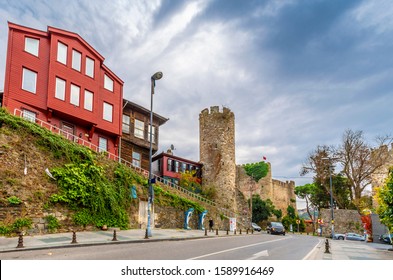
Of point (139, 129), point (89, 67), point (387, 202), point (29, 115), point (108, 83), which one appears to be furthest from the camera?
point (139, 129)

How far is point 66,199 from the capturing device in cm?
1889

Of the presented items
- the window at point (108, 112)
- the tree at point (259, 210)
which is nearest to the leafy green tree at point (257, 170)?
the tree at point (259, 210)

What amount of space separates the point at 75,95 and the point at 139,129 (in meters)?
9.28

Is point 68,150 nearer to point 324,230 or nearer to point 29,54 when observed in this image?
point 29,54

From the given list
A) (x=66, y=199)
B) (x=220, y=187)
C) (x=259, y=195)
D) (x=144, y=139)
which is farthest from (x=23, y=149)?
(x=259, y=195)

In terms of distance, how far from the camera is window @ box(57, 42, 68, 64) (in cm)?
2505

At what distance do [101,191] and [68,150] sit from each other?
307 cm

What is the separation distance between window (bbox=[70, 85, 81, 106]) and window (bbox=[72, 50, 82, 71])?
1.54 meters

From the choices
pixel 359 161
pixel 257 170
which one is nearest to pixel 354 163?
pixel 359 161

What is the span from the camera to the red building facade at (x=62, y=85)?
2259 cm

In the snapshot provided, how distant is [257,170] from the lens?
196 ft

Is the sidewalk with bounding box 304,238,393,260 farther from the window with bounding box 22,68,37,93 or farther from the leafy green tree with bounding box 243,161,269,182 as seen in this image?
the leafy green tree with bounding box 243,161,269,182

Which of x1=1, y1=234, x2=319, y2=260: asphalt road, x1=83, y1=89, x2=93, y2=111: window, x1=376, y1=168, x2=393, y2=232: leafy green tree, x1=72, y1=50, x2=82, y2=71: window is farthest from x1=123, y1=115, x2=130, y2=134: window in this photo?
x1=376, y1=168, x2=393, y2=232: leafy green tree

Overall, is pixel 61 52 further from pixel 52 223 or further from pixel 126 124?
pixel 52 223
